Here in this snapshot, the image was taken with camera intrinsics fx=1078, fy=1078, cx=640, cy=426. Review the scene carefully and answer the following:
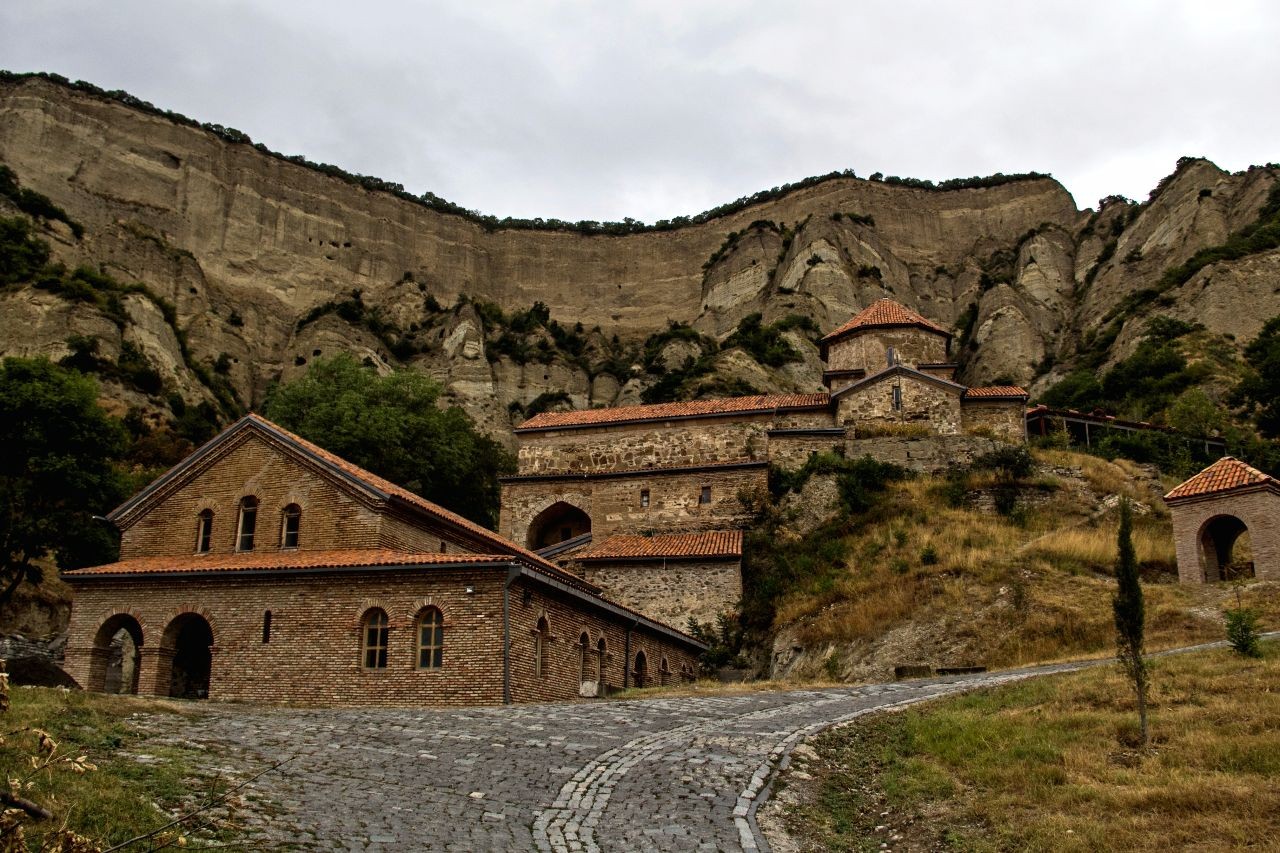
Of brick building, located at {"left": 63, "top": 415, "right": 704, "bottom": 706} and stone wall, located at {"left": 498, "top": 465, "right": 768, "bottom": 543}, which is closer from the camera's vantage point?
brick building, located at {"left": 63, "top": 415, "right": 704, "bottom": 706}

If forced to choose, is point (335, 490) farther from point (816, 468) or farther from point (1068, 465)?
point (1068, 465)

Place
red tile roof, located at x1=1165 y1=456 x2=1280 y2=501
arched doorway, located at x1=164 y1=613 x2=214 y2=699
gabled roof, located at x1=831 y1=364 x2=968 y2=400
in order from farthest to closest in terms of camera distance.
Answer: gabled roof, located at x1=831 y1=364 x2=968 y2=400 → red tile roof, located at x1=1165 y1=456 x2=1280 y2=501 → arched doorway, located at x1=164 y1=613 x2=214 y2=699

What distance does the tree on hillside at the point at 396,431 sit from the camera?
1908 inches

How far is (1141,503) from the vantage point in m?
36.8

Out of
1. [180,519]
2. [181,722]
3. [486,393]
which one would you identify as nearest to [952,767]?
[181,722]

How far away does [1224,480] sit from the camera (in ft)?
91.2

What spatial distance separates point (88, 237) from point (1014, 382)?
67442 millimetres

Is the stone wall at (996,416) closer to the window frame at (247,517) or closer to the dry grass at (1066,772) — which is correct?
the dry grass at (1066,772)

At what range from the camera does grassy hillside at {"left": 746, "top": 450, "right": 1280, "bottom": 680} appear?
25.9 metres

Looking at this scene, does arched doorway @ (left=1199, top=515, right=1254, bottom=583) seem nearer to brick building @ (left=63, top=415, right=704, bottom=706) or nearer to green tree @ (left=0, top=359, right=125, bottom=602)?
brick building @ (left=63, top=415, right=704, bottom=706)

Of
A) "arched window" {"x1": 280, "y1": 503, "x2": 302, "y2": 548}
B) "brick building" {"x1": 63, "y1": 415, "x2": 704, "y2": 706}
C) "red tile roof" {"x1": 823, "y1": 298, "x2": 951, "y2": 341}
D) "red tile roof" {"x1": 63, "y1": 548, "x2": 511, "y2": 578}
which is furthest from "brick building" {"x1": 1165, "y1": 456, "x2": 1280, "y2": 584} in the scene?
"arched window" {"x1": 280, "y1": 503, "x2": 302, "y2": 548}

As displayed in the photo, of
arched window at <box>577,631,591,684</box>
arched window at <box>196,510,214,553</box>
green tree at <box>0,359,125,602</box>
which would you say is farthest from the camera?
green tree at <box>0,359,125,602</box>

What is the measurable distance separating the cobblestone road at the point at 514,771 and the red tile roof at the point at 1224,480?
13724mm

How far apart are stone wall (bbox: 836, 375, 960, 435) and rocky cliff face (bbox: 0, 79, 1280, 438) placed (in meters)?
21.4
